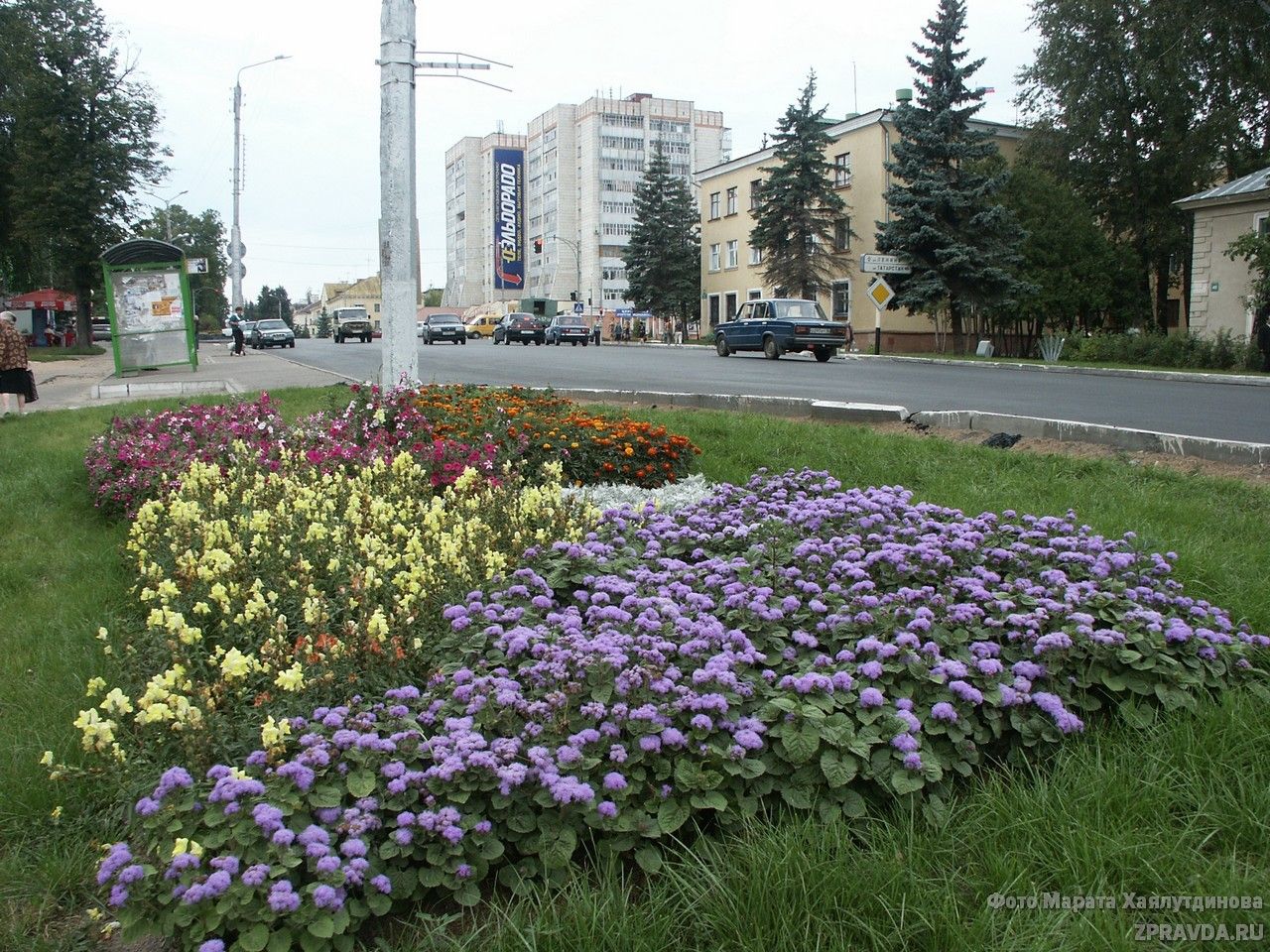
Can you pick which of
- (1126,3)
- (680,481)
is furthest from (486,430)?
(1126,3)

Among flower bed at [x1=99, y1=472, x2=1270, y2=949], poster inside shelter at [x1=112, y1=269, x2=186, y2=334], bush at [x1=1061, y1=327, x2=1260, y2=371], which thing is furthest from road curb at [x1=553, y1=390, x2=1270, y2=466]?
bush at [x1=1061, y1=327, x2=1260, y2=371]

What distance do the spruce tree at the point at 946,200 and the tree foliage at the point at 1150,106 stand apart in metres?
4.29

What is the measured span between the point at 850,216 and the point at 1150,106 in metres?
12.9

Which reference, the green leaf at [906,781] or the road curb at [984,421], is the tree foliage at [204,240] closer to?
the road curb at [984,421]

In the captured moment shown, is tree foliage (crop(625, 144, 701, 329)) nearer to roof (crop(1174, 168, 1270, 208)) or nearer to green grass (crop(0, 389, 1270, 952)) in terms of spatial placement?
roof (crop(1174, 168, 1270, 208))

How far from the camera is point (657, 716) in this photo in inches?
109

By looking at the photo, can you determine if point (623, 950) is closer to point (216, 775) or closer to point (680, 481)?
point (216, 775)

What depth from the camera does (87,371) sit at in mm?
26188

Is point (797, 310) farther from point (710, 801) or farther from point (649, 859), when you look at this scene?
point (649, 859)

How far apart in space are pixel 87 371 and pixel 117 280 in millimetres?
5442

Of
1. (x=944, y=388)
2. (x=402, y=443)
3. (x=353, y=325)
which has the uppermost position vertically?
(x=353, y=325)

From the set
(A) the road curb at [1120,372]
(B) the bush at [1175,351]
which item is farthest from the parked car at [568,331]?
(B) the bush at [1175,351]

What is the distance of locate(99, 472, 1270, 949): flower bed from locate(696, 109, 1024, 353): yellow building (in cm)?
3725

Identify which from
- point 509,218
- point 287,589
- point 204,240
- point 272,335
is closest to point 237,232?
point 272,335
